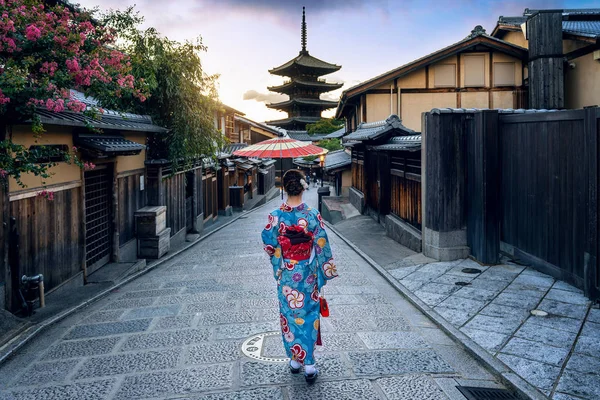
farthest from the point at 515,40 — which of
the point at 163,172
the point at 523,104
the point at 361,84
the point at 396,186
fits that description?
the point at 163,172

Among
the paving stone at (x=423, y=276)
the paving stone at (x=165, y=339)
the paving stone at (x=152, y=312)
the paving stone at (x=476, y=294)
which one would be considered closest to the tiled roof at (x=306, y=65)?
the paving stone at (x=423, y=276)

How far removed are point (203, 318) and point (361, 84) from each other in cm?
1426

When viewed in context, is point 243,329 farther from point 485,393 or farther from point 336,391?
point 485,393

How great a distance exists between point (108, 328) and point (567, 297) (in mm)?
6635

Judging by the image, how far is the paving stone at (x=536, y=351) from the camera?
482cm

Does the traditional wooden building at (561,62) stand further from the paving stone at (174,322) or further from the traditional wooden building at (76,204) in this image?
the paving stone at (174,322)

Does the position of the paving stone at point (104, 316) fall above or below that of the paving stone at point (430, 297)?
below

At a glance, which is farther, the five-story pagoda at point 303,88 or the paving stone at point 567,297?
the five-story pagoda at point 303,88

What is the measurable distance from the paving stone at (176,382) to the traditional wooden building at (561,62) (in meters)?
15.6

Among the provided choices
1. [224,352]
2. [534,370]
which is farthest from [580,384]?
[224,352]

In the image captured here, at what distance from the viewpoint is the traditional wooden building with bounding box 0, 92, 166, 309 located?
6723mm

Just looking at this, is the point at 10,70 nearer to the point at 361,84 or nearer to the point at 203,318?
the point at 203,318

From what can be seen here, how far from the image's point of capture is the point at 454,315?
6.39 meters

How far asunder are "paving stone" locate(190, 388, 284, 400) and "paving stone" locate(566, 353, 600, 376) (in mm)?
2985
